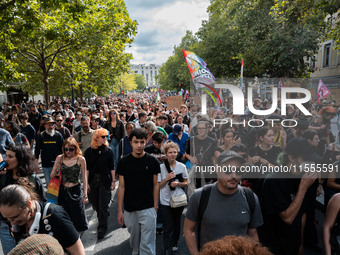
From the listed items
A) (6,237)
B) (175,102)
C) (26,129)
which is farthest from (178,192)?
(175,102)

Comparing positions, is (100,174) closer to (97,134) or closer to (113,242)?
(97,134)

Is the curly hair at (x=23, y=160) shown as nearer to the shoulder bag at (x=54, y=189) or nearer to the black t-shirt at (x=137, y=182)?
the shoulder bag at (x=54, y=189)

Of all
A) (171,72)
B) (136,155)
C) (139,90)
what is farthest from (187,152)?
(139,90)

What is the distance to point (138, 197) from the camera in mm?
3543

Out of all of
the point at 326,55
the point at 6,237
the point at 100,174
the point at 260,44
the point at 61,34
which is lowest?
the point at 6,237

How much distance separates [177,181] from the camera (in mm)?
4055

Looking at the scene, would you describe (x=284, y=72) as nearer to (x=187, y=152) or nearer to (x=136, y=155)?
(x=187, y=152)

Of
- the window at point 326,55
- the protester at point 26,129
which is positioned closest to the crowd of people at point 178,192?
the protester at point 26,129

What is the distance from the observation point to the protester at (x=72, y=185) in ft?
13.1

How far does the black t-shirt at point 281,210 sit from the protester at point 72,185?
262 centimetres

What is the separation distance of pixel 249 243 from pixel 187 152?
3.98 meters

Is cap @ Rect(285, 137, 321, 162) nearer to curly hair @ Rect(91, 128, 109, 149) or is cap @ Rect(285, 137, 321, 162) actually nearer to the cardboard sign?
curly hair @ Rect(91, 128, 109, 149)

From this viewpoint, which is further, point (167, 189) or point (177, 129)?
point (177, 129)

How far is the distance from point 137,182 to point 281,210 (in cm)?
176
